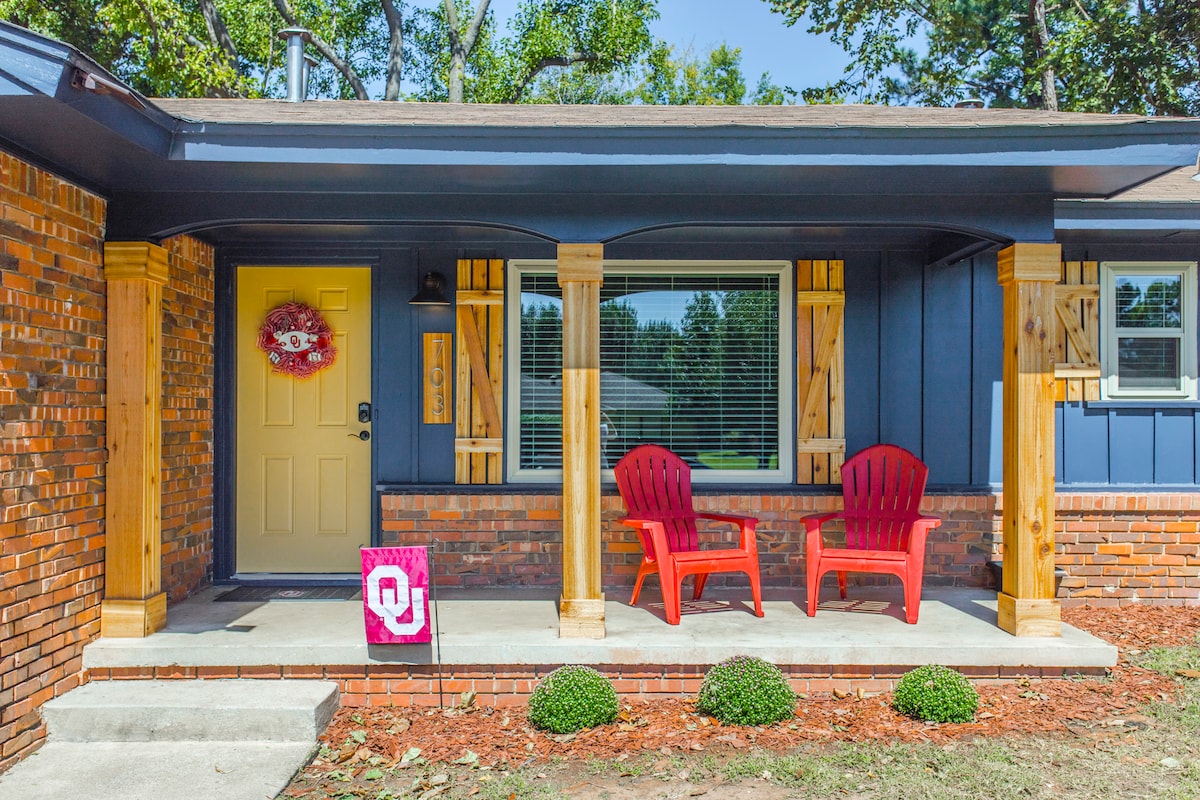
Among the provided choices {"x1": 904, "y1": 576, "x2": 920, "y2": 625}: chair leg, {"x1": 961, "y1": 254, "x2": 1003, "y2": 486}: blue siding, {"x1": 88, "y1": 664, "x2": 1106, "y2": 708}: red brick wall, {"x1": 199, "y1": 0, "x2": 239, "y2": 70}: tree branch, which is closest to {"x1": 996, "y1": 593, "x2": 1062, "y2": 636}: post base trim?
{"x1": 88, "y1": 664, "x2": 1106, "y2": 708}: red brick wall

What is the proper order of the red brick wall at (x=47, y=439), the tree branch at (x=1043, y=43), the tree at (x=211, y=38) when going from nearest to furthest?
the red brick wall at (x=47, y=439), the tree at (x=211, y=38), the tree branch at (x=1043, y=43)

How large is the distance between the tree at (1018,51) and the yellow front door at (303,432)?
33.7 ft

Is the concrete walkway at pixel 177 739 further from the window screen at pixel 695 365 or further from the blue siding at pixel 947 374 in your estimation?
the blue siding at pixel 947 374

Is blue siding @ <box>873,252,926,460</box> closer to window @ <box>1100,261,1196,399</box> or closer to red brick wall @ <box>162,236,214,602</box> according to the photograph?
window @ <box>1100,261,1196,399</box>

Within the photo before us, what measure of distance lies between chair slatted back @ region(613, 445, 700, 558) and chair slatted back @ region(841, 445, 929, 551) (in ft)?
2.99

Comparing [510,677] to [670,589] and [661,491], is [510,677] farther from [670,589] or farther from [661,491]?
[661,491]

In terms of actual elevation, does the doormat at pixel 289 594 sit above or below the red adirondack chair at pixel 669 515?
below

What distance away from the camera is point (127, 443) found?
12.5ft

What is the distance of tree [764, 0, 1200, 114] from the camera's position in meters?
11.3

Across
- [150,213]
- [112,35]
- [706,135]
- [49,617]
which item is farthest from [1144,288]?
[112,35]

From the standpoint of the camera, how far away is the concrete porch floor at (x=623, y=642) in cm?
370

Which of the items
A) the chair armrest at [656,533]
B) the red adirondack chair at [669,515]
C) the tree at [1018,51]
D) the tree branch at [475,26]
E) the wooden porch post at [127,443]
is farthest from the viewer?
the tree branch at [475,26]

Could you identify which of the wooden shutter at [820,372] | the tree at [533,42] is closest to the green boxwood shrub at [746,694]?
the wooden shutter at [820,372]

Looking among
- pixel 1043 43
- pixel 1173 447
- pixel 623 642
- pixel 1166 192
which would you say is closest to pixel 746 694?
pixel 623 642
